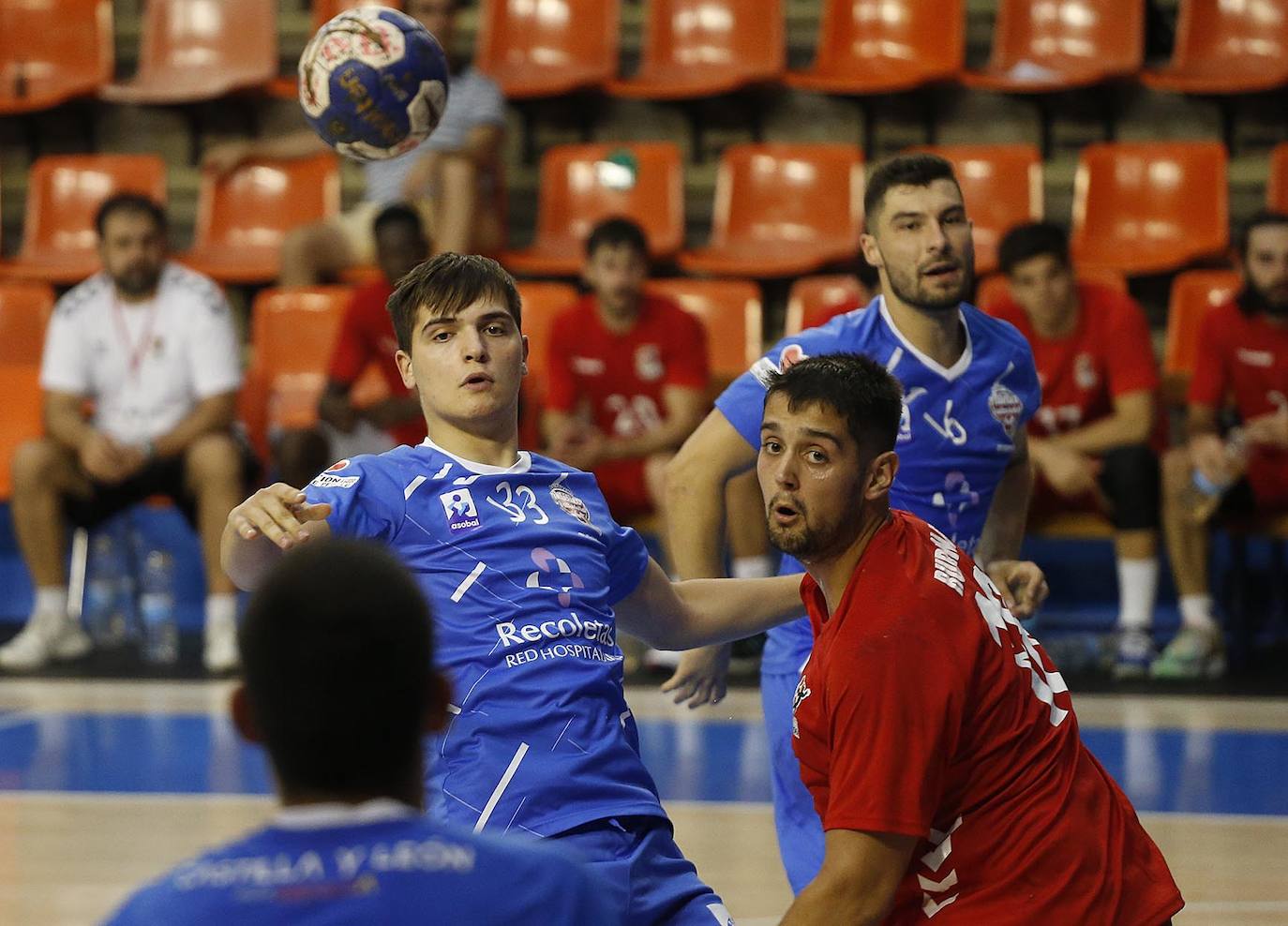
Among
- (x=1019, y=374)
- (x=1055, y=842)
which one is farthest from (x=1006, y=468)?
(x=1055, y=842)

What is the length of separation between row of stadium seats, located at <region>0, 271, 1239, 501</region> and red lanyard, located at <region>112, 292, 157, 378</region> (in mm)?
A: 566

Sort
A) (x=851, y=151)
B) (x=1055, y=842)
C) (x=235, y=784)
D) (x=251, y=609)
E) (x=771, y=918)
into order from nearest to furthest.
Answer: (x=251, y=609)
(x=1055, y=842)
(x=771, y=918)
(x=235, y=784)
(x=851, y=151)

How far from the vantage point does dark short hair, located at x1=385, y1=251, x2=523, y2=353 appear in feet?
9.59

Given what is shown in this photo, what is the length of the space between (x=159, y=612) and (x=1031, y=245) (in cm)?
364

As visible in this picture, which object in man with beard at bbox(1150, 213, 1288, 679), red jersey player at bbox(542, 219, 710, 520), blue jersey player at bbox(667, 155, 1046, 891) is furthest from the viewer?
red jersey player at bbox(542, 219, 710, 520)

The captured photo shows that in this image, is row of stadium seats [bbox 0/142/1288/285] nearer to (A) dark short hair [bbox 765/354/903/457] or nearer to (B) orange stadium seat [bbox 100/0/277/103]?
(B) orange stadium seat [bbox 100/0/277/103]

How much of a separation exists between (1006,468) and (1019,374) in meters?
0.26

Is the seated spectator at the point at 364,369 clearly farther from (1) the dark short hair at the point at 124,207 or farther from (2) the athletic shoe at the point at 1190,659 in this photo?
(2) the athletic shoe at the point at 1190,659

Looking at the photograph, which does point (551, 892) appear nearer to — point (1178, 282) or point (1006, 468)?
point (1006, 468)

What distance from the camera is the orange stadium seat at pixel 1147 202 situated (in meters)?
8.25

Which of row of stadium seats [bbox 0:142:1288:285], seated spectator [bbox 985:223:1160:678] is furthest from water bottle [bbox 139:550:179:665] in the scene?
seated spectator [bbox 985:223:1160:678]

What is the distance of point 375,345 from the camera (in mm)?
7473

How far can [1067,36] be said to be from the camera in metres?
8.84

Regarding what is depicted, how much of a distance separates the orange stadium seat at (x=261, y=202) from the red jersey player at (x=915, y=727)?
665 cm
